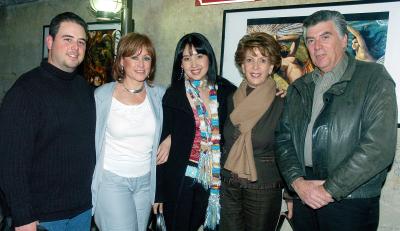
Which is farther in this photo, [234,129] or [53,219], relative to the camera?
[234,129]

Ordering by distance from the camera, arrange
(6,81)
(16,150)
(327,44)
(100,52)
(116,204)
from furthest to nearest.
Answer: (6,81) < (100,52) < (116,204) < (327,44) < (16,150)

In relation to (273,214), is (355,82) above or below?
above

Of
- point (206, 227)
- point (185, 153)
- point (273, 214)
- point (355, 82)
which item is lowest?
point (206, 227)

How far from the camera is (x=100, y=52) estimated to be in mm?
4090

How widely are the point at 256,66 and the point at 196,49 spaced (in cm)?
46

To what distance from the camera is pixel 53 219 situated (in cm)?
204

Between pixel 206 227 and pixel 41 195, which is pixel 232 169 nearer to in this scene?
pixel 206 227

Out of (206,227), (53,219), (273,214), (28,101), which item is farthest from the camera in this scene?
(206,227)

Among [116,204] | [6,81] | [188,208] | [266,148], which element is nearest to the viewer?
[116,204]

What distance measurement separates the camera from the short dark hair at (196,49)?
260cm

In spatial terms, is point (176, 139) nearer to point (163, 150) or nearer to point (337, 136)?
point (163, 150)

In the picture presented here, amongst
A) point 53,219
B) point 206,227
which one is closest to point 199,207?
point 206,227

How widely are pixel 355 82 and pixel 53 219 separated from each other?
74.4 inches

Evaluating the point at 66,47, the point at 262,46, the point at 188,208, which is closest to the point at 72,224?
the point at 188,208
